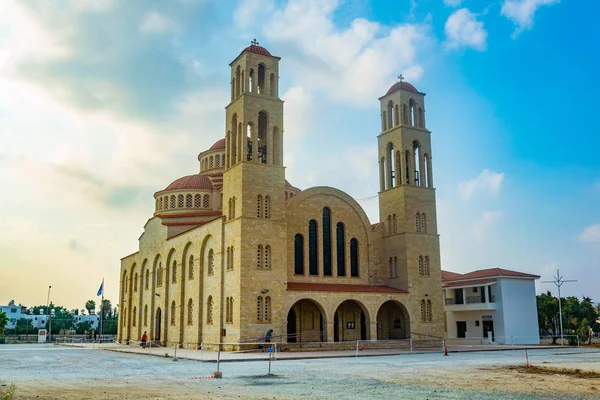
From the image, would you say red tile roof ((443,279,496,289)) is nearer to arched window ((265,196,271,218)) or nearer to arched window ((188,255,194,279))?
arched window ((265,196,271,218))

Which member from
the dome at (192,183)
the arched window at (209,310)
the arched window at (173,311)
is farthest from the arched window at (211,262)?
the dome at (192,183)

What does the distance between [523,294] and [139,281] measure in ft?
111

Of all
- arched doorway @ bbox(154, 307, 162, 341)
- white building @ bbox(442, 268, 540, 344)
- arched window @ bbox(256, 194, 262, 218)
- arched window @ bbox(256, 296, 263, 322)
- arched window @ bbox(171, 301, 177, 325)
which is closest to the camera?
arched window @ bbox(256, 296, 263, 322)

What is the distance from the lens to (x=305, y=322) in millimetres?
39000

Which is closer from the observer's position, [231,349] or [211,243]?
Result: [231,349]

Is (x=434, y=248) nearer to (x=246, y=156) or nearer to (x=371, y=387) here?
(x=246, y=156)

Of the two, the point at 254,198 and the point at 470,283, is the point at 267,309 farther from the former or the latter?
the point at 470,283

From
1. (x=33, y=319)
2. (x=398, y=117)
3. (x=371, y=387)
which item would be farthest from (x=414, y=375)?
(x=33, y=319)

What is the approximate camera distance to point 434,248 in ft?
139

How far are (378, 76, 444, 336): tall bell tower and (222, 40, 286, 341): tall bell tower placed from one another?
10.0 m

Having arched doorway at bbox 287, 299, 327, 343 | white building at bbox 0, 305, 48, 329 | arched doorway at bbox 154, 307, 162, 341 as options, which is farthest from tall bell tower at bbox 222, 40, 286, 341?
white building at bbox 0, 305, 48, 329

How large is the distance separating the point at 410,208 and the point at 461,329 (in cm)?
1470

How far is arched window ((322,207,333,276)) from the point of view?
134ft

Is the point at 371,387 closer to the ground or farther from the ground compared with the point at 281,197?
closer to the ground
